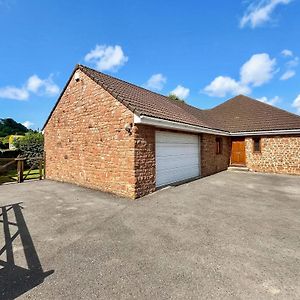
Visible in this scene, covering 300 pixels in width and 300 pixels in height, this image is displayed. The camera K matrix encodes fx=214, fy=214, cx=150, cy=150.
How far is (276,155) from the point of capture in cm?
1469

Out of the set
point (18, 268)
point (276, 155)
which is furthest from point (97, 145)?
point (276, 155)

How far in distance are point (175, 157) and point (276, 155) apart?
8.70m

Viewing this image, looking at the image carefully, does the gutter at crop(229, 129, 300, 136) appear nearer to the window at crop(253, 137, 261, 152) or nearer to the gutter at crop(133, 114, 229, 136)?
the window at crop(253, 137, 261, 152)

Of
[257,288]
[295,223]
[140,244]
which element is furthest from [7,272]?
[295,223]

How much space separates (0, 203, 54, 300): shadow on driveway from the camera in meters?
2.90

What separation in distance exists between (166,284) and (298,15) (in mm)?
10988

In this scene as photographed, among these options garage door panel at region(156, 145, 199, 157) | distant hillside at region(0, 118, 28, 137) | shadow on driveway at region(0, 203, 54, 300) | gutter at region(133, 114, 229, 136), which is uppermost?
distant hillside at region(0, 118, 28, 137)

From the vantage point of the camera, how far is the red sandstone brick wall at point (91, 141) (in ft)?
25.7

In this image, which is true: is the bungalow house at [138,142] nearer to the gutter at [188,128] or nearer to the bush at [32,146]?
the gutter at [188,128]

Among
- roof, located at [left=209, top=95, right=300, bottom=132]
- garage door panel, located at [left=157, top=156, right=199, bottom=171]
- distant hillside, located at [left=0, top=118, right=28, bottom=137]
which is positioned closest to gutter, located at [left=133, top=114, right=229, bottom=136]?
garage door panel, located at [left=157, top=156, right=199, bottom=171]

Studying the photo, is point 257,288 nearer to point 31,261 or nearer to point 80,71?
point 31,261

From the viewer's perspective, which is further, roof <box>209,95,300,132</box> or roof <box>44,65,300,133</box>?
roof <box>209,95,300,132</box>

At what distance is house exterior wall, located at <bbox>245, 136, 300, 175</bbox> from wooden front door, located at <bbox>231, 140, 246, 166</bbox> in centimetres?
34

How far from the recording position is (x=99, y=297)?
273cm
